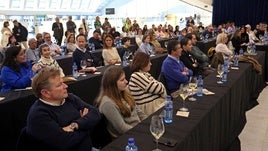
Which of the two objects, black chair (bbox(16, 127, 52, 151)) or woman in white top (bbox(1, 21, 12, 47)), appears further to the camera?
woman in white top (bbox(1, 21, 12, 47))

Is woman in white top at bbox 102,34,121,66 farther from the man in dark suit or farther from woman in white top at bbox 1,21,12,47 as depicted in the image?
the man in dark suit

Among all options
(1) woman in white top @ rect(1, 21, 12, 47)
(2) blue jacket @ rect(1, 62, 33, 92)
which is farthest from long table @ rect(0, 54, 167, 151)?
(1) woman in white top @ rect(1, 21, 12, 47)

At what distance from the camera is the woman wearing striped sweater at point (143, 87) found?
2.86 meters

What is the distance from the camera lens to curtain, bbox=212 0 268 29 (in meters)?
14.0

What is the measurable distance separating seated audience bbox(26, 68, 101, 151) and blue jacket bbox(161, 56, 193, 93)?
1.91 meters

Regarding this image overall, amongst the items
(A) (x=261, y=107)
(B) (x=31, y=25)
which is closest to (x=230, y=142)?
(A) (x=261, y=107)

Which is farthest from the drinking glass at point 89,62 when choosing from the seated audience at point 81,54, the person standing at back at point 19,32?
the person standing at back at point 19,32

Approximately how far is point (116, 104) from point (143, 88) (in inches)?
29.2

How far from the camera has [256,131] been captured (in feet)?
12.3

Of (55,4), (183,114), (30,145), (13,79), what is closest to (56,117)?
(30,145)

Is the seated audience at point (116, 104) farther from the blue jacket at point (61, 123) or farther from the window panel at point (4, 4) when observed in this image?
the window panel at point (4, 4)

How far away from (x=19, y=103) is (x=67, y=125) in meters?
1.44

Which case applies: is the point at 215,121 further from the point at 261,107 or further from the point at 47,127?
the point at 261,107

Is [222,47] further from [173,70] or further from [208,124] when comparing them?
[208,124]
